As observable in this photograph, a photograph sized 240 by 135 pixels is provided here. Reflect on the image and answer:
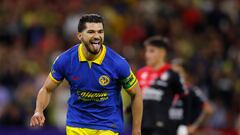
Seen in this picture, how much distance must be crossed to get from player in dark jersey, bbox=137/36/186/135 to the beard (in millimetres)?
2509

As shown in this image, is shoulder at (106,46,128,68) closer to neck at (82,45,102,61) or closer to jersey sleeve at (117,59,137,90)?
jersey sleeve at (117,59,137,90)

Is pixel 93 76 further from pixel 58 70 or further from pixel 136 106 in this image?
pixel 136 106

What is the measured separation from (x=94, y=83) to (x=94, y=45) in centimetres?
42

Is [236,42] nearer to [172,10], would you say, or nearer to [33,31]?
[172,10]

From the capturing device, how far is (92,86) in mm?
8750

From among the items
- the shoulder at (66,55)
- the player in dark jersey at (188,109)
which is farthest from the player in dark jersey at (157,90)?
the shoulder at (66,55)

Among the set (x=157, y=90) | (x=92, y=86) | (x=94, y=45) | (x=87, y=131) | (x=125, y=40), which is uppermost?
(x=94, y=45)

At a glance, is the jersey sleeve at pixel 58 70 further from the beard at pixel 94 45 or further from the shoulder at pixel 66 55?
the beard at pixel 94 45

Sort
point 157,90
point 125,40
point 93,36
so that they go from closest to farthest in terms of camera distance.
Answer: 1. point 93,36
2. point 157,90
3. point 125,40

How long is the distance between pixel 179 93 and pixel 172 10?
780 centimetres

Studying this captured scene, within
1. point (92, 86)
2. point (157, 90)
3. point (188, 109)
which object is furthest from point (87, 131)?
point (188, 109)

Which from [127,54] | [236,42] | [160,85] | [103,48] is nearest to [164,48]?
[160,85]

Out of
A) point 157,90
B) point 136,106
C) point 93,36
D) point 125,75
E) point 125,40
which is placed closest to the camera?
point 93,36

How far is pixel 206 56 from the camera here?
688 inches
